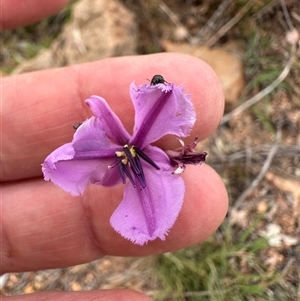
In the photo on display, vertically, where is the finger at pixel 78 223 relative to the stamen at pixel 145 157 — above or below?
below

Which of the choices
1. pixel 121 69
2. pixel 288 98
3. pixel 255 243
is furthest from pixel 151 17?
pixel 255 243

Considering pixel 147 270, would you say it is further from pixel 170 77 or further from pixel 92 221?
pixel 170 77

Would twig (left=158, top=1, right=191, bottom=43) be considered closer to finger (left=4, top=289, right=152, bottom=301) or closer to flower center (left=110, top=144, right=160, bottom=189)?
flower center (left=110, top=144, right=160, bottom=189)

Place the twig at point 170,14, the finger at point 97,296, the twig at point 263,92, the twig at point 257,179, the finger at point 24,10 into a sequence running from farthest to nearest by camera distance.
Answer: the twig at point 170,14 < the twig at point 263,92 < the twig at point 257,179 < the finger at point 24,10 < the finger at point 97,296

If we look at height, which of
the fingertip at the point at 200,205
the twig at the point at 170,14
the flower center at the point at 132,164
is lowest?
the fingertip at the point at 200,205

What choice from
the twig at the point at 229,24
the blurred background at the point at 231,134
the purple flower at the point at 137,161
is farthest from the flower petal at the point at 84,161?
the twig at the point at 229,24

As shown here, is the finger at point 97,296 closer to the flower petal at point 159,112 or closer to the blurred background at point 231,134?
the flower petal at point 159,112

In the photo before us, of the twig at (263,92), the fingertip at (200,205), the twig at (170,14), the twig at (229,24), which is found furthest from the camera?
the twig at (170,14)
